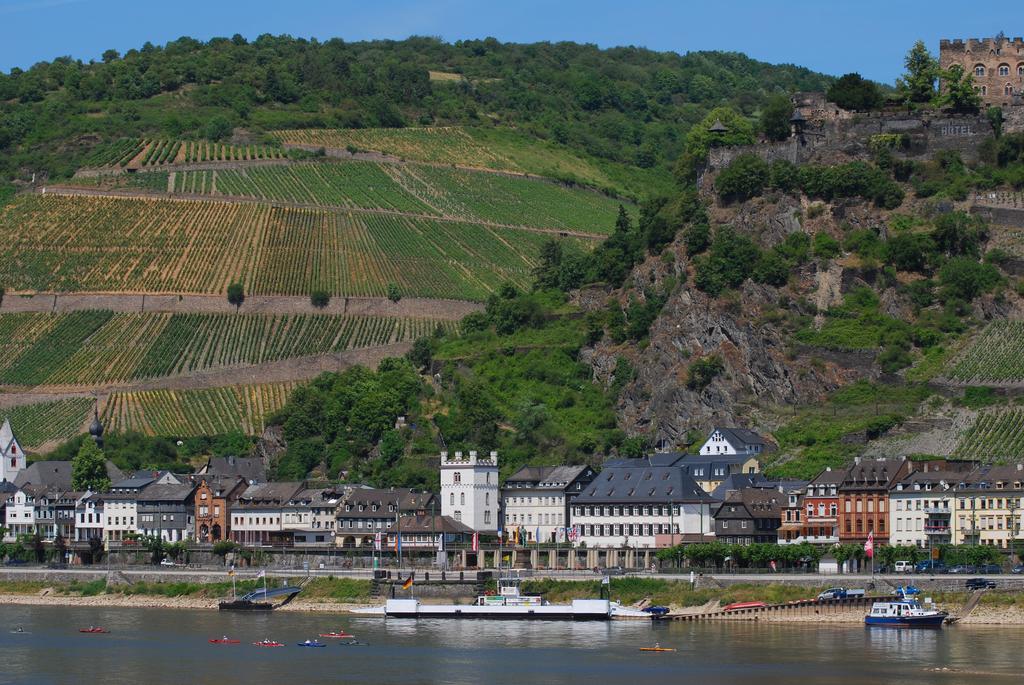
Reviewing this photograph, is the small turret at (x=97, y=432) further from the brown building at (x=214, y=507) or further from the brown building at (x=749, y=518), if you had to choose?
the brown building at (x=749, y=518)

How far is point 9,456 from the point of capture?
14062 cm

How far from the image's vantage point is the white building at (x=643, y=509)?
356ft

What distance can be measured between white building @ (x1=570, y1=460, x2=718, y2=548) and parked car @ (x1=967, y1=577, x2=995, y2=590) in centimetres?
1775

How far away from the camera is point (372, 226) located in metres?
178

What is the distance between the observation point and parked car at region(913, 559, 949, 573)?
316ft

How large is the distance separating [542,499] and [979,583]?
30.5 m

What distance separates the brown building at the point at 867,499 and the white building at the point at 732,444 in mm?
10765

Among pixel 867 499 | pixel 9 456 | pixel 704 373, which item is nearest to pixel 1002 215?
pixel 704 373

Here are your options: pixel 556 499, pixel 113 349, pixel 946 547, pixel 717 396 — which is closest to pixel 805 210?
pixel 717 396

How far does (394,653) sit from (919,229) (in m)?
53.0

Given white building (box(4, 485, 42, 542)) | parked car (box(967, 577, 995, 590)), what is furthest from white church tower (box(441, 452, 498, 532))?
parked car (box(967, 577, 995, 590))

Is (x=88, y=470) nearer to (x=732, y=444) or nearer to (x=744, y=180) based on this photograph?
(x=732, y=444)

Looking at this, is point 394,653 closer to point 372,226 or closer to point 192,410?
point 192,410

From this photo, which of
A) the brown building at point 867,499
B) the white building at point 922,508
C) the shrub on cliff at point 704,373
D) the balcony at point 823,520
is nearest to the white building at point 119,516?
the shrub on cliff at point 704,373
